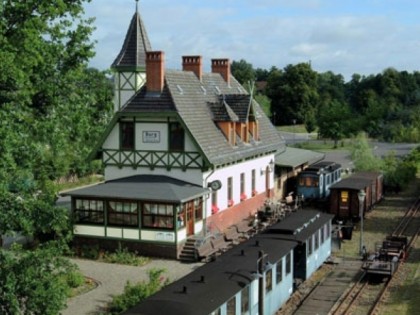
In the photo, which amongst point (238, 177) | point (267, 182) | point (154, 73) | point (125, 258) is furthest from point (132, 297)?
point (267, 182)

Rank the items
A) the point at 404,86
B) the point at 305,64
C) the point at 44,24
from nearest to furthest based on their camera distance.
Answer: the point at 44,24 → the point at 305,64 → the point at 404,86

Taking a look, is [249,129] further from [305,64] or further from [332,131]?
[305,64]

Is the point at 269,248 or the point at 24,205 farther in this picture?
the point at 269,248

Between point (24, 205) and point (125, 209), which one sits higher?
point (24, 205)

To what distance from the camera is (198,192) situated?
27.2m

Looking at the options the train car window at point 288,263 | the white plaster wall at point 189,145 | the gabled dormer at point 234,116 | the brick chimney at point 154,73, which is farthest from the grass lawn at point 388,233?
the brick chimney at point 154,73

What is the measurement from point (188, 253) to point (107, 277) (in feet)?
13.0

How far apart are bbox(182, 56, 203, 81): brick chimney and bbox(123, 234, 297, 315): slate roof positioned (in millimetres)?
16437

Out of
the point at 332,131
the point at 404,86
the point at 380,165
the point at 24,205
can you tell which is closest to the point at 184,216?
the point at 24,205

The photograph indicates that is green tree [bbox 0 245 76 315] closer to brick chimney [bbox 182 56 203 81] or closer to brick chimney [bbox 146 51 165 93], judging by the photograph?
brick chimney [bbox 146 51 165 93]

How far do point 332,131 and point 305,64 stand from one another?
22621 millimetres

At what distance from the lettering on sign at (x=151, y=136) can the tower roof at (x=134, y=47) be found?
528cm

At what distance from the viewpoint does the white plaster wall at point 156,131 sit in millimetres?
28609

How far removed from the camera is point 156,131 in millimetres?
28688
